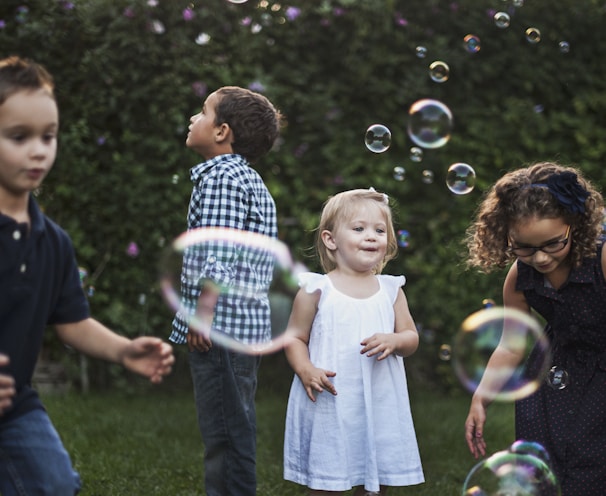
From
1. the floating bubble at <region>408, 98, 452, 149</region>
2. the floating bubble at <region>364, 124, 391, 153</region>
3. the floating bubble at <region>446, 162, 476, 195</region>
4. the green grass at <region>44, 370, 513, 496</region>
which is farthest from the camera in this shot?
the floating bubble at <region>408, 98, 452, 149</region>

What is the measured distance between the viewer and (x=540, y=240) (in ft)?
9.48

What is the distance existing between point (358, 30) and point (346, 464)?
145 inches

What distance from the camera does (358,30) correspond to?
5.98m

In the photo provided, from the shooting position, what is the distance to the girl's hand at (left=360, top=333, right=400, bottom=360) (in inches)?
117

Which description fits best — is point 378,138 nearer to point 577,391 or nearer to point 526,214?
point 526,214

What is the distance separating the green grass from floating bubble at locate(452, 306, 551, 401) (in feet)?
2.56

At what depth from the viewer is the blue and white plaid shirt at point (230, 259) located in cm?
316

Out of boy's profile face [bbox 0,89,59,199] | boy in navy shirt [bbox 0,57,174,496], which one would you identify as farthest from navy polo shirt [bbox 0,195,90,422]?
boy's profile face [bbox 0,89,59,199]

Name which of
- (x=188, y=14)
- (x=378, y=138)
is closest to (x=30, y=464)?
(x=378, y=138)

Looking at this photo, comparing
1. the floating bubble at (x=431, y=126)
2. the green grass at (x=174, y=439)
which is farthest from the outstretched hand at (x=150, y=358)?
the floating bubble at (x=431, y=126)

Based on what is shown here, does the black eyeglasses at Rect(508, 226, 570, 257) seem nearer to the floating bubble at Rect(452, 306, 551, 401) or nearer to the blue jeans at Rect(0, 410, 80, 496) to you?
the floating bubble at Rect(452, 306, 551, 401)

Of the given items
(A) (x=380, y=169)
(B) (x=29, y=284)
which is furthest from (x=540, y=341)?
(A) (x=380, y=169)

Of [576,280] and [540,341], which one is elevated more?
[576,280]

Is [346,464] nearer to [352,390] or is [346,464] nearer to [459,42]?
[352,390]
